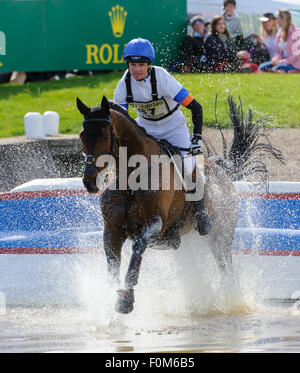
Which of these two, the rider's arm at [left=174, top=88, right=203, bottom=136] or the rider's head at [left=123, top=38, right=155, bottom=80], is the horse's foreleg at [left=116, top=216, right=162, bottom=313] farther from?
the rider's head at [left=123, top=38, right=155, bottom=80]

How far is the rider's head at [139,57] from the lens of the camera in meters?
4.96

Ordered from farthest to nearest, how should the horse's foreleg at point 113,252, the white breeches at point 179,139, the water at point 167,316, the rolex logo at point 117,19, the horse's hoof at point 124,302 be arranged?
1. the rolex logo at point 117,19
2. the white breeches at point 179,139
3. the horse's foreleg at point 113,252
4. the horse's hoof at point 124,302
5. the water at point 167,316

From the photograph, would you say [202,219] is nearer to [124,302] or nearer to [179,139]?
[179,139]

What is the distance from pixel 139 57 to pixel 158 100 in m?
0.38

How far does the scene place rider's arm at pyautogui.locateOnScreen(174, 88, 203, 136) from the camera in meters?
5.21

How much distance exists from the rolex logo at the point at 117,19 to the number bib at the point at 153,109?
6.05 m

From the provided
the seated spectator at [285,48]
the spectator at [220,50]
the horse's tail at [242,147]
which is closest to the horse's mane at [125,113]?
the horse's tail at [242,147]

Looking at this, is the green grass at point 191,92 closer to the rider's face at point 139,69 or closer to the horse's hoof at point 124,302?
the rider's face at point 139,69

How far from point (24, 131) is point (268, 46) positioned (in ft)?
11.6

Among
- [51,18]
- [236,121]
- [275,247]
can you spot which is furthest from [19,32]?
[275,247]

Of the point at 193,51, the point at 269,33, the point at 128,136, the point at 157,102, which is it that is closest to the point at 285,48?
the point at 269,33

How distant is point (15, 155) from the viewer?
370 inches

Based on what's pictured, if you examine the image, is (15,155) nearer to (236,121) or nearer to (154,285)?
(236,121)
